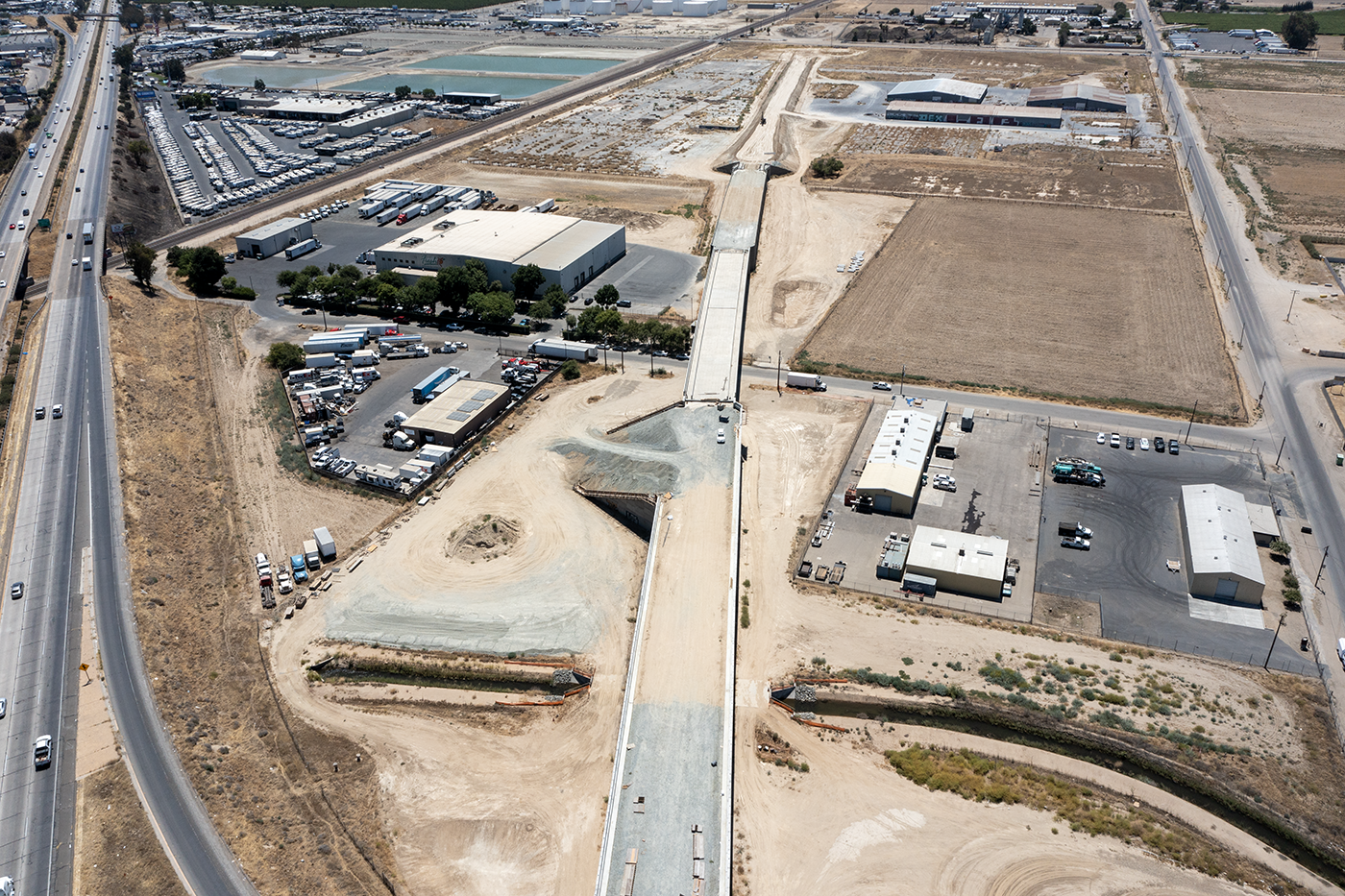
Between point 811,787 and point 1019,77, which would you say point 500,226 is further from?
point 1019,77

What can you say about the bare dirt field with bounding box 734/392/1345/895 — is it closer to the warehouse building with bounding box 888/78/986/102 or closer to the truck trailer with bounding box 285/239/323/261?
the truck trailer with bounding box 285/239/323/261

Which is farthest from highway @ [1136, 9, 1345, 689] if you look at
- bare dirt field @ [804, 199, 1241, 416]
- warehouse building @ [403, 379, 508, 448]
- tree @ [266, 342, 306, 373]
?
tree @ [266, 342, 306, 373]

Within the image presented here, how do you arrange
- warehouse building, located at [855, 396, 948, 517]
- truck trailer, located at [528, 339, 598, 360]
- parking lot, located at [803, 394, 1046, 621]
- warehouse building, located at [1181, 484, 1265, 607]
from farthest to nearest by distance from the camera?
truck trailer, located at [528, 339, 598, 360], warehouse building, located at [855, 396, 948, 517], parking lot, located at [803, 394, 1046, 621], warehouse building, located at [1181, 484, 1265, 607]

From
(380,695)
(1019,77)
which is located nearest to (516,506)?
(380,695)

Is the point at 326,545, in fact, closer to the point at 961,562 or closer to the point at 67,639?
the point at 67,639

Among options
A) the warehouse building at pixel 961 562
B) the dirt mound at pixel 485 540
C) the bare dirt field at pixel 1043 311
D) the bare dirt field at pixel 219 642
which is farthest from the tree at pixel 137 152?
the warehouse building at pixel 961 562

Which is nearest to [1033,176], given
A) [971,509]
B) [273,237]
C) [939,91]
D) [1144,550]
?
[939,91]
